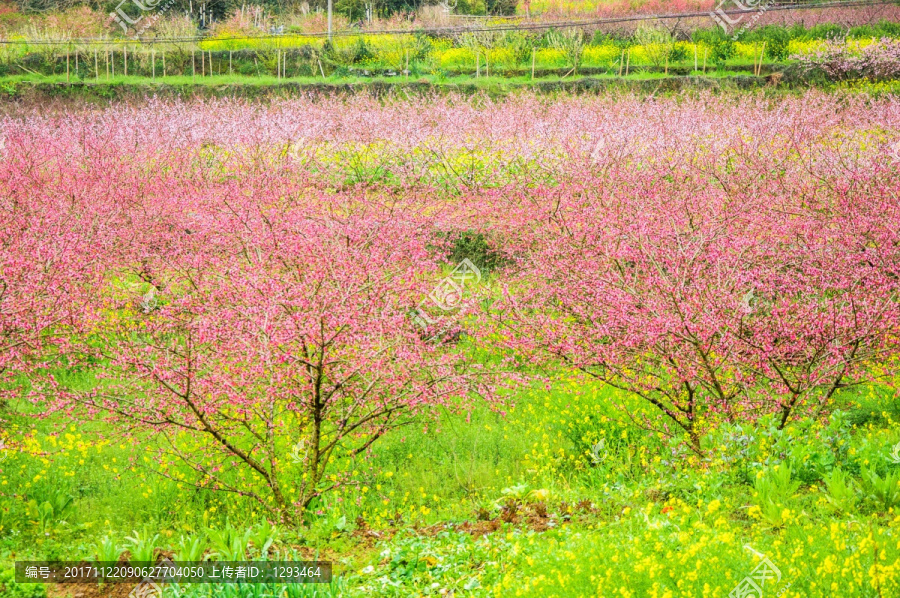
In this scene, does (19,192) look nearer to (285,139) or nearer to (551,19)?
(285,139)

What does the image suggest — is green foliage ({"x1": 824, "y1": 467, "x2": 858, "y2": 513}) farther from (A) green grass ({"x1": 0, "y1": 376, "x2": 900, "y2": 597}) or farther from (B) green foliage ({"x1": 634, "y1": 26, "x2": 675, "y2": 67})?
(B) green foliage ({"x1": 634, "y1": 26, "x2": 675, "y2": 67})

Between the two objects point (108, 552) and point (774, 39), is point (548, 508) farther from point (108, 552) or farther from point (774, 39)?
point (774, 39)

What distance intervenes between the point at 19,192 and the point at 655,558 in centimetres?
1226

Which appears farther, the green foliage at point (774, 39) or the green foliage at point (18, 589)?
the green foliage at point (774, 39)

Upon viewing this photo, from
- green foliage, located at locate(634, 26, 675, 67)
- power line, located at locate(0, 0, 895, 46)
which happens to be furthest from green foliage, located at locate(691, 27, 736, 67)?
power line, located at locate(0, 0, 895, 46)

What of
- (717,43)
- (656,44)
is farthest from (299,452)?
(717,43)

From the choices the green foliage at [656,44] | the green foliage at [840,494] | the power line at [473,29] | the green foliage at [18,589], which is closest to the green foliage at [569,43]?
the power line at [473,29]

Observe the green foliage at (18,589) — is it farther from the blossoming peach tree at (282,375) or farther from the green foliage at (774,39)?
the green foliage at (774,39)

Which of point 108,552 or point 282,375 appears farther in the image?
point 282,375

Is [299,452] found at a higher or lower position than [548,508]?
lower

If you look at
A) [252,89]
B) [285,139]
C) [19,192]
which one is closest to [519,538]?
[19,192]

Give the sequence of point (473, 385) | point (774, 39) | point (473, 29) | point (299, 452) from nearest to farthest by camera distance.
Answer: point (299, 452) < point (473, 385) < point (774, 39) < point (473, 29)

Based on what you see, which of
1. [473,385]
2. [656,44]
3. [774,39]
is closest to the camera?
[473,385]

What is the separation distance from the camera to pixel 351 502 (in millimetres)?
6543
